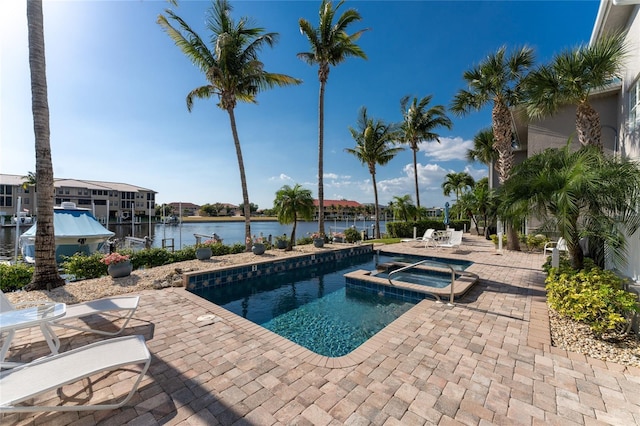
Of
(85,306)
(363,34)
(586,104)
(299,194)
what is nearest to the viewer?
(85,306)

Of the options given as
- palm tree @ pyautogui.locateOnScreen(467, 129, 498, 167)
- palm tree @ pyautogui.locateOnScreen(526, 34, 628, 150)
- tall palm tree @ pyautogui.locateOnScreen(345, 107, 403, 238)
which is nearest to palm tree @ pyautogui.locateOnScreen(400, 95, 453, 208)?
tall palm tree @ pyautogui.locateOnScreen(345, 107, 403, 238)

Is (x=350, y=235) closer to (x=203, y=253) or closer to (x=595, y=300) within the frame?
(x=203, y=253)

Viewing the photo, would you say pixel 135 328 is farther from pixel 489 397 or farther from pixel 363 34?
pixel 363 34

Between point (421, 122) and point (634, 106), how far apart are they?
14041mm

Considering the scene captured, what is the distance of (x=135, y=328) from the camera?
401 centimetres

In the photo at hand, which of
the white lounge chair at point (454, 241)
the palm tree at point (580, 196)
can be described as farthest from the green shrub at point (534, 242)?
the palm tree at point (580, 196)

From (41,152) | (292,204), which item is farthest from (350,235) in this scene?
(41,152)

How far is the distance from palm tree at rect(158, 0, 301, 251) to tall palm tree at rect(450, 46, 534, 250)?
29.4 feet

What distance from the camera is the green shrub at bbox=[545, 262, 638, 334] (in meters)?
3.40

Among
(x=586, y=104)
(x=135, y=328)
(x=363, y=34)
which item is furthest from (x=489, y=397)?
(x=363, y=34)

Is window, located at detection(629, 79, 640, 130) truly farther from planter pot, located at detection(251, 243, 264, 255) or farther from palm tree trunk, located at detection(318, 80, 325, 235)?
planter pot, located at detection(251, 243, 264, 255)

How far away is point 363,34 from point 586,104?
10094 mm

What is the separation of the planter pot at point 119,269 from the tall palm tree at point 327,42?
28.3ft

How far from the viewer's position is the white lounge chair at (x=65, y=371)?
6.08 ft
